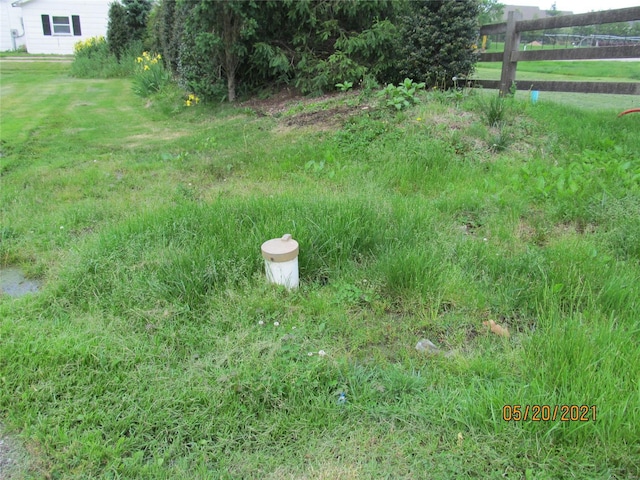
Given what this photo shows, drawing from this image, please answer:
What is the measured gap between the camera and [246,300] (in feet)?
8.21

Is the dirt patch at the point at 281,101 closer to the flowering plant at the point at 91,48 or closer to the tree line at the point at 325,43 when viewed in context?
the tree line at the point at 325,43

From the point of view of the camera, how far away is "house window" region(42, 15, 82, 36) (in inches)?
1000

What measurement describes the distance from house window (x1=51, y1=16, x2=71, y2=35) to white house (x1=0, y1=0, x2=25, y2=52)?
563 centimetres

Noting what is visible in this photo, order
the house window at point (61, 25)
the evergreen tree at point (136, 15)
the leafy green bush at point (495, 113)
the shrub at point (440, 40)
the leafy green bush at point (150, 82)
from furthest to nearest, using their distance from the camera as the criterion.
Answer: the house window at point (61, 25)
the evergreen tree at point (136, 15)
the leafy green bush at point (150, 82)
the shrub at point (440, 40)
the leafy green bush at point (495, 113)

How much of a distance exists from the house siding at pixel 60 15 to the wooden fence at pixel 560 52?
2451 centimetres

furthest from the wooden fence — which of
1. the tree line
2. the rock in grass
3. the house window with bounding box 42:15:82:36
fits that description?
the house window with bounding box 42:15:82:36

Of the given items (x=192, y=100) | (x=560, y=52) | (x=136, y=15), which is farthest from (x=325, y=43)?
(x=136, y=15)

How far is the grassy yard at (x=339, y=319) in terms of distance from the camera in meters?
1.66

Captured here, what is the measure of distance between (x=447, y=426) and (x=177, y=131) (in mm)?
7049

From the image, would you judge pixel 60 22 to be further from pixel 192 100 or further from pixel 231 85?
pixel 231 85

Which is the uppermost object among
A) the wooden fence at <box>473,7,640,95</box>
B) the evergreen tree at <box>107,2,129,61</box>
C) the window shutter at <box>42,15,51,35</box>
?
the window shutter at <box>42,15,51,35</box>

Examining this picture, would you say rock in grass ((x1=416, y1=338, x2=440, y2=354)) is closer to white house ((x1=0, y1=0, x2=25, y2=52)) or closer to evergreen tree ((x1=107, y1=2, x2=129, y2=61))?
evergreen tree ((x1=107, y1=2, x2=129, y2=61))

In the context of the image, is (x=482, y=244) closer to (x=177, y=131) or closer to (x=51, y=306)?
(x=51, y=306)

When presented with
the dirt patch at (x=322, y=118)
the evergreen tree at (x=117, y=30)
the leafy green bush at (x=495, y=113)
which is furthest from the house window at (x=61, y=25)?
the leafy green bush at (x=495, y=113)
